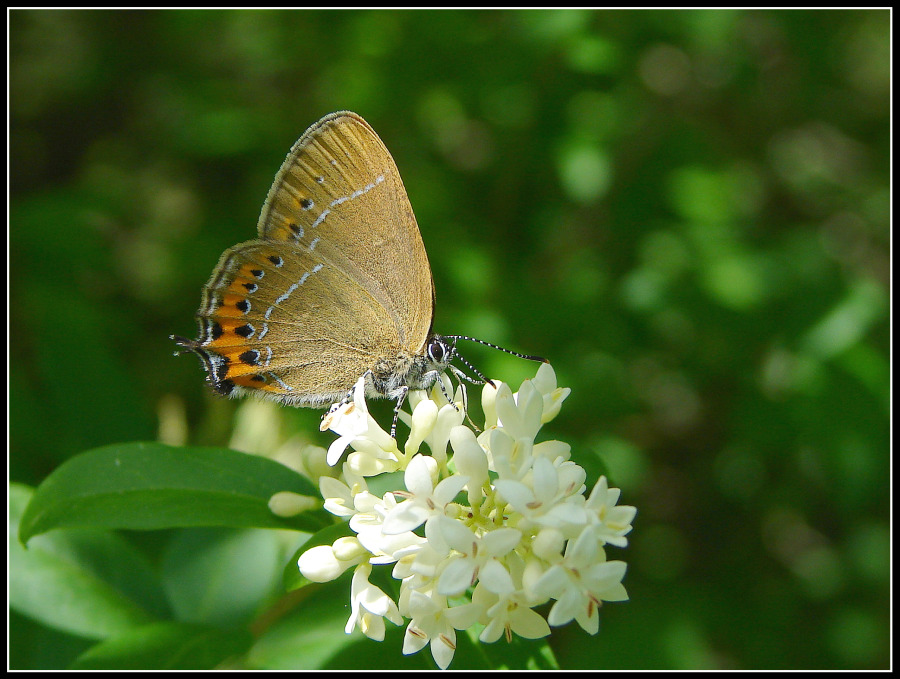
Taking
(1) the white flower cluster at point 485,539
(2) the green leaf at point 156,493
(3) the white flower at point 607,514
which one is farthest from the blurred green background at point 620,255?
(3) the white flower at point 607,514

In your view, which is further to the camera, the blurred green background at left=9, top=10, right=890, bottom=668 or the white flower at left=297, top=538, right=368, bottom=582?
the blurred green background at left=9, top=10, right=890, bottom=668

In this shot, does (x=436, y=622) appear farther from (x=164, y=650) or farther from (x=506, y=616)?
(x=164, y=650)

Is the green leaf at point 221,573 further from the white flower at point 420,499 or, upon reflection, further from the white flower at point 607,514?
the white flower at point 607,514

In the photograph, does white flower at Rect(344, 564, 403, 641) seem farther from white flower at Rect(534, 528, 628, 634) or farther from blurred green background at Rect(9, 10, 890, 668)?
blurred green background at Rect(9, 10, 890, 668)

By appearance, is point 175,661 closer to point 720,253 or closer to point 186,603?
point 186,603

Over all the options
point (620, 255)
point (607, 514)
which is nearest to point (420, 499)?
point (607, 514)

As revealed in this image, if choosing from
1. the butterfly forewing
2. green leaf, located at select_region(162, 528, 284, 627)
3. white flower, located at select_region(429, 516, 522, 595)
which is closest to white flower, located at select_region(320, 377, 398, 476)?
white flower, located at select_region(429, 516, 522, 595)
